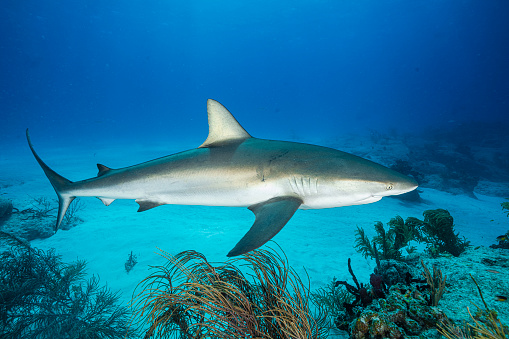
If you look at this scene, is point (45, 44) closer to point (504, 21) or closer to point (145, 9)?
point (145, 9)

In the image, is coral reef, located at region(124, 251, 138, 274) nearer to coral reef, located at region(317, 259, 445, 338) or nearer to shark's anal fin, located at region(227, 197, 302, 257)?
shark's anal fin, located at region(227, 197, 302, 257)

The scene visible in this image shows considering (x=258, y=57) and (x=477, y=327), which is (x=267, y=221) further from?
(x=258, y=57)

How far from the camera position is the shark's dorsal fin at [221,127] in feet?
10.7

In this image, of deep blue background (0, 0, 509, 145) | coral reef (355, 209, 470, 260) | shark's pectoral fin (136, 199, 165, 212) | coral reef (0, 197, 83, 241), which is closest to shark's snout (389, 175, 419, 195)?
coral reef (355, 209, 470, 260)

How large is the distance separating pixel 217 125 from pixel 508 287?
150 inches

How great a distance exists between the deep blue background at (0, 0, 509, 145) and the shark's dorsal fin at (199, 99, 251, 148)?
62.7 meters

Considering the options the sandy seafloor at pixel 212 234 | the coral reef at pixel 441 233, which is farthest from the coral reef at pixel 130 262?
the coral reef at pixel 441 233

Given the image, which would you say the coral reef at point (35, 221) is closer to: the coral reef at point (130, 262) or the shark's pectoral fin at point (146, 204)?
the coral reef at point (130, 262)

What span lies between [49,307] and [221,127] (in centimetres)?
413

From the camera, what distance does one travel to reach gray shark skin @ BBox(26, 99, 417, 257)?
8.44 feet

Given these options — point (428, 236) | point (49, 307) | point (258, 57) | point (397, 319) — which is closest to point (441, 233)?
point (428, 236)

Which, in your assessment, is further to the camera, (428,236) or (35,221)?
(35,221)

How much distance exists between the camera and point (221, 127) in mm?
3289

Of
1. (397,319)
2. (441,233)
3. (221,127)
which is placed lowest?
(397,319)
